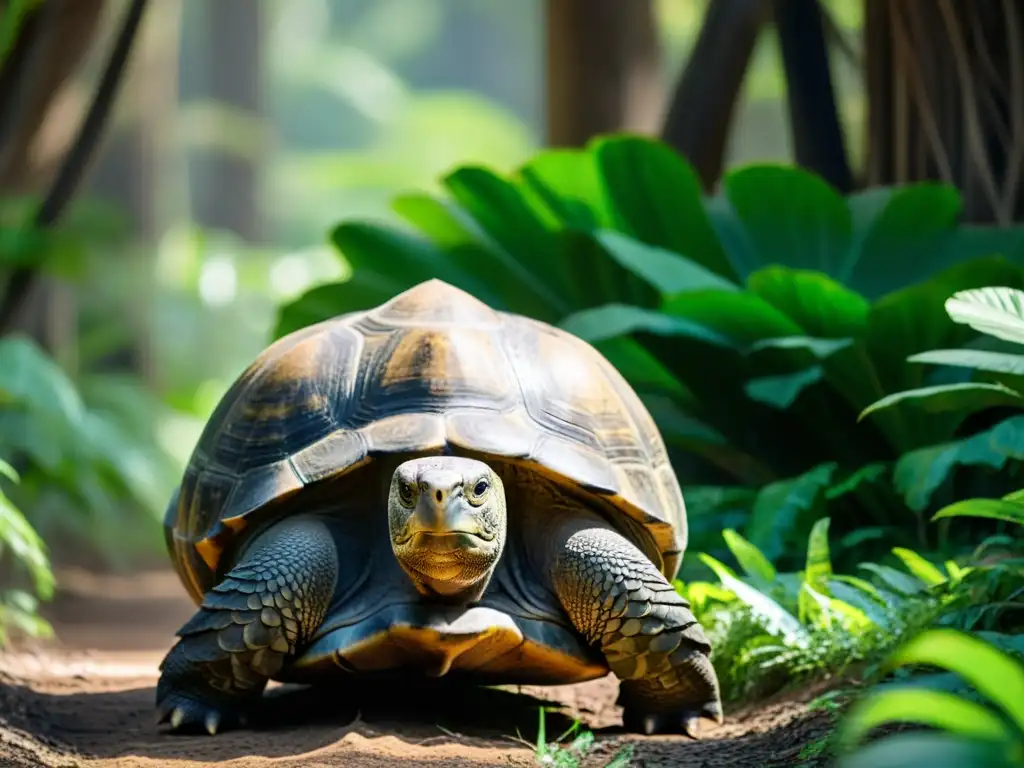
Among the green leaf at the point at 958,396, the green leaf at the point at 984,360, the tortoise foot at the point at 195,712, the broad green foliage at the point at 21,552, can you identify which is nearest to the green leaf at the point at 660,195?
the green leaf at the point at 958,396

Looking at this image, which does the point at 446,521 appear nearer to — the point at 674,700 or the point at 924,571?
the point at 674,700

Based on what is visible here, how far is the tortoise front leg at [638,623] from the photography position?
2.15 meters

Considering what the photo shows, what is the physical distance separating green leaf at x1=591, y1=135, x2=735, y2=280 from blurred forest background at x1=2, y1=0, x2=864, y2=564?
21.1 inches

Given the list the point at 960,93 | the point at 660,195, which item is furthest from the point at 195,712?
the point at 960,93

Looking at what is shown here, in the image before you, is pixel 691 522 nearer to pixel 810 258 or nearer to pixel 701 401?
pixel 701 401

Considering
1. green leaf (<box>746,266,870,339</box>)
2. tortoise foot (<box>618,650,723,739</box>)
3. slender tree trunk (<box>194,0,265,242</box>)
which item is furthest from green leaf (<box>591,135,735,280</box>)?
slender tree trunk (<box>194,0,265,242</box>)

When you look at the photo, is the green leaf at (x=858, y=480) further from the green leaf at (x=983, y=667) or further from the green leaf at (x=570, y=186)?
the green leaf at (x=983, y=667)

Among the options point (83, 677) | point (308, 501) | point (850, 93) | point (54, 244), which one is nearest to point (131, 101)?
point (54, 244)

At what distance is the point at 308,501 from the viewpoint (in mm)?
2326

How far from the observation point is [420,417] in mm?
2232

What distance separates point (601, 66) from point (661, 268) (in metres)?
1.98

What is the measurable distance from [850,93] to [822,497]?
1449cm

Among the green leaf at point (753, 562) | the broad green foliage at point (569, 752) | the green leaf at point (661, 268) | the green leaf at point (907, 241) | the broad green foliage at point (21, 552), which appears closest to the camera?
the broad green foliage at point (569, 752)

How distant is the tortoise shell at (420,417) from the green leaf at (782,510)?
529mm
